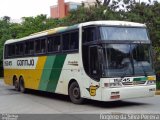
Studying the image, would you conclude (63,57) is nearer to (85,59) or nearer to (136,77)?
(85,59)

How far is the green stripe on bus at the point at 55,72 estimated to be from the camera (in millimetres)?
17364

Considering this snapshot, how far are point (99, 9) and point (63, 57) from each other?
11.8 metres

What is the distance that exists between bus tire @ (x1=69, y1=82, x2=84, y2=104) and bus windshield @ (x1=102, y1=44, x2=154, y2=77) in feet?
7.25

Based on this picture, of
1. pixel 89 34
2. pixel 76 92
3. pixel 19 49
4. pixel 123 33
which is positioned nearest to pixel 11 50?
pixel 19 49

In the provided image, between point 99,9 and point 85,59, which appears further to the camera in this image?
point 99,9

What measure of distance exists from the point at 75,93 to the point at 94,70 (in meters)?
1.92

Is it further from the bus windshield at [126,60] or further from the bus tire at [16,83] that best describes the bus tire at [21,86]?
the bus windshield at [126,60]

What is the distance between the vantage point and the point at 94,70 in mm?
14664

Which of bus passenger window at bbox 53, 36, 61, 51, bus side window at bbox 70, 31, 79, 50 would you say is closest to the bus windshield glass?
bus side window at bbox 70, 31, 79, 50

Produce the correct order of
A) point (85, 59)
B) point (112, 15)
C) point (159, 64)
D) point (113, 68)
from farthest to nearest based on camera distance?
point (112, 15)
point (159, 64)
point (85, 59)
point (113, 68)

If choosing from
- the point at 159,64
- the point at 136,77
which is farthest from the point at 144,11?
the point at 136,77

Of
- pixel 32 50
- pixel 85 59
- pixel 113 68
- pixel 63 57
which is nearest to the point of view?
pixel 113 68

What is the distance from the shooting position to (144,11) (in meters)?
27.8

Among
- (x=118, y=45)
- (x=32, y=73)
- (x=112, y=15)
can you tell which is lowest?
(x=32, y=73)
